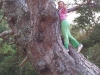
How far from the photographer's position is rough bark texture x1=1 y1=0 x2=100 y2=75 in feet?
7.09

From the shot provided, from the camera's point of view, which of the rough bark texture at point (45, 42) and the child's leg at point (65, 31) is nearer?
the rough bark texture at point (45, 42)

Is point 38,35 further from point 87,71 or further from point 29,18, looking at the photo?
point 87,71

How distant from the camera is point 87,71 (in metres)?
2.36

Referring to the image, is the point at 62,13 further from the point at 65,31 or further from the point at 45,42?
the point at 45,42

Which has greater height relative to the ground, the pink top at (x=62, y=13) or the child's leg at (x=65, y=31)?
the pink top at (x=62, y=13)

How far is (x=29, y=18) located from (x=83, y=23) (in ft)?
11.8

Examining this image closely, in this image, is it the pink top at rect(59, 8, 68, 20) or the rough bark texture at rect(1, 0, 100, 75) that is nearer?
the rough bark texture at rect(1, 0, 100, 75)

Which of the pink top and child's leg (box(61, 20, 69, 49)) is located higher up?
the pink top

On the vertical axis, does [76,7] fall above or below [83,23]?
above

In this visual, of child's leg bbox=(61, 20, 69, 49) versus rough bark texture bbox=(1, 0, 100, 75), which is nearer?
rough bark texture bbox=(1, 0, 100, 75)

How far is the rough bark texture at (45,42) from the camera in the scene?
216 cm

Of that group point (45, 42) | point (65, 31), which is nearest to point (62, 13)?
point (65, 31)

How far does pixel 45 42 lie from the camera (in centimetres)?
224

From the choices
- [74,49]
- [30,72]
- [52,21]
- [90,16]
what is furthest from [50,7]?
[30,72]
